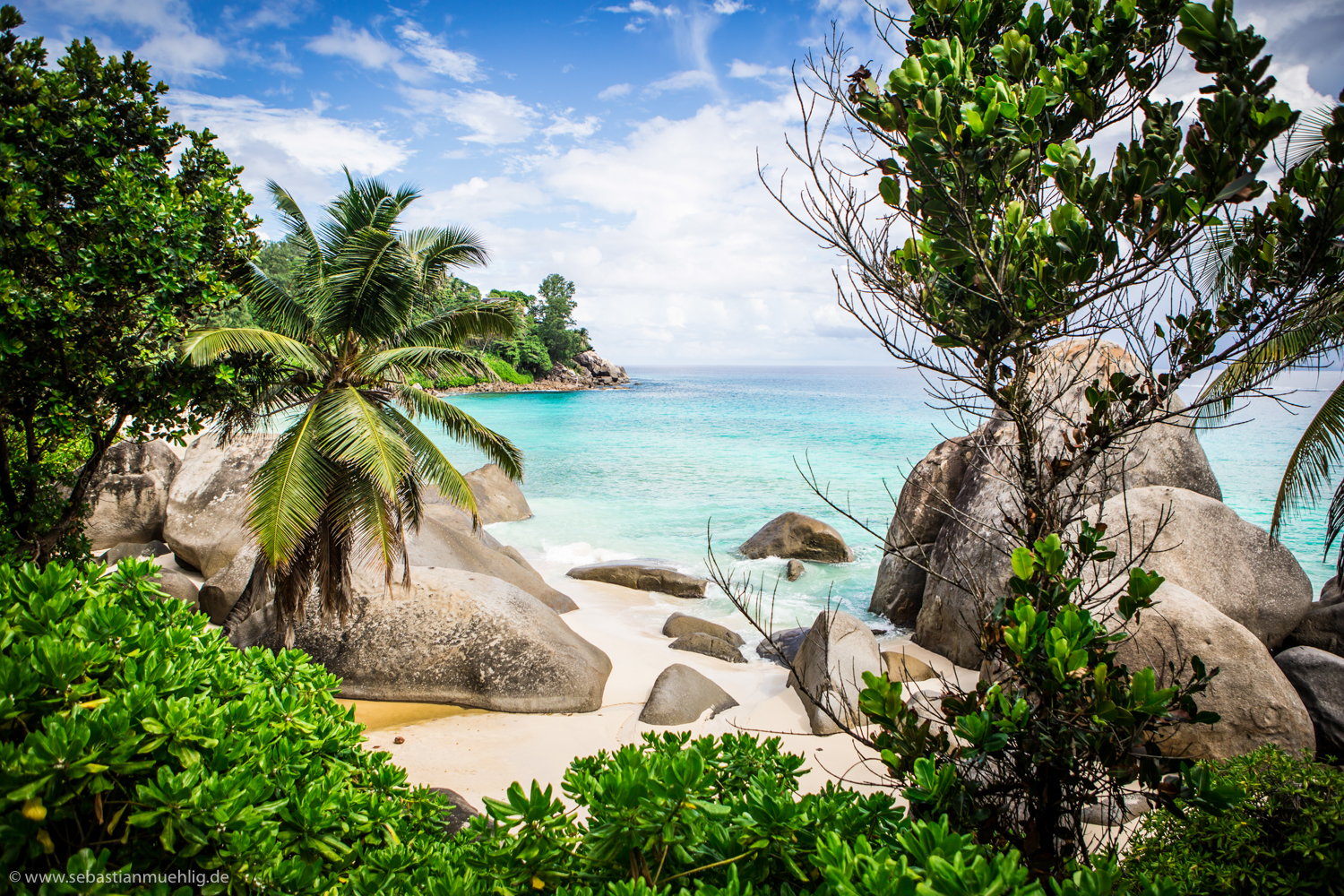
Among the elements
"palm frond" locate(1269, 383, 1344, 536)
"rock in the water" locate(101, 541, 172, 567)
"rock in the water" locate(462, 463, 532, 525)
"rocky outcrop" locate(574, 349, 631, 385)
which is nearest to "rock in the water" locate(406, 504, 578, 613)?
"rock in the water" locate(101, 541, 172, 567)

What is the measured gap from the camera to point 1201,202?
2.37 meters

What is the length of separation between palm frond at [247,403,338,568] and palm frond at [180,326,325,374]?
2.26 ft

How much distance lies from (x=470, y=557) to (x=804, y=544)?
846 centimetres

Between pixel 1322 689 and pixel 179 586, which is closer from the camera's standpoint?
pixel 1322 689

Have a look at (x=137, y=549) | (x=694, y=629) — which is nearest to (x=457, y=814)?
(x=694, y=629)

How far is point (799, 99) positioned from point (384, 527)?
6.93 m

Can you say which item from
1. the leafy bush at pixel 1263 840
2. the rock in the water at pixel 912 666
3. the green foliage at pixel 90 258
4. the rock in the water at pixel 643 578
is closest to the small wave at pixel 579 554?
the rock in the water at pixel 643 578

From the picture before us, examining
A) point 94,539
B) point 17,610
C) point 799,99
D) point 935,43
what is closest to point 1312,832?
point 935,43

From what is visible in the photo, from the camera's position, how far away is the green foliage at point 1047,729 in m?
2.09

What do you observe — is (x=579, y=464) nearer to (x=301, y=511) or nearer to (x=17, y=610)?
(x=301, y=511)

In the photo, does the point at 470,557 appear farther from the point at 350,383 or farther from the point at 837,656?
the point at 837,656

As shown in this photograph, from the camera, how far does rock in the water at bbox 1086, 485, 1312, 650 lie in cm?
823

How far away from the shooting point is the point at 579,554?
1702cm

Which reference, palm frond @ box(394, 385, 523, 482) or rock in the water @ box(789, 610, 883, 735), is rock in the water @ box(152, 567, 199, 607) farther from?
rock in the water @ box(789, 610, 883, 735)
